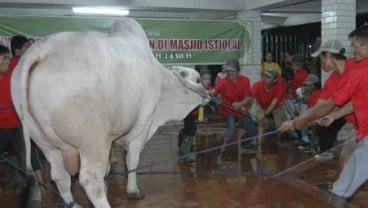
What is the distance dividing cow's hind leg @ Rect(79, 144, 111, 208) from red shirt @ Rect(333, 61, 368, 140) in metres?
1.80

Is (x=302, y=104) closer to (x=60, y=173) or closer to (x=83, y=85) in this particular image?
(x=60, y=173)

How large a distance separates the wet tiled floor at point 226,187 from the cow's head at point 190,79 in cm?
93

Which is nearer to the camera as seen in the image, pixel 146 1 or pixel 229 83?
pixel 229 83

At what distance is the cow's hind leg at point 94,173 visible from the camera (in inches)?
145

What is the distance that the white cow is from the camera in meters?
3.54

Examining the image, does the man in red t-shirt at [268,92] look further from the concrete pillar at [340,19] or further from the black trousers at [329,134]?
the concrete pillar at [340,19]

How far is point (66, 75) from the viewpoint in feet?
11.7

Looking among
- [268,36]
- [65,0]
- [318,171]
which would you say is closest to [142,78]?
[318,171]

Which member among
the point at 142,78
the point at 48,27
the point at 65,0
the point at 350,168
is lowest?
the point at 350,168

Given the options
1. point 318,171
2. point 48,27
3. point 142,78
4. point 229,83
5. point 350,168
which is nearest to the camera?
point 350,168

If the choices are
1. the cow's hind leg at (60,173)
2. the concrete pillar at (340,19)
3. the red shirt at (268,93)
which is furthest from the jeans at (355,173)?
the concrete pillar at (340,19)

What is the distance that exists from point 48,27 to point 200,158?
3.64m

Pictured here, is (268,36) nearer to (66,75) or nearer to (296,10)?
(296,10)

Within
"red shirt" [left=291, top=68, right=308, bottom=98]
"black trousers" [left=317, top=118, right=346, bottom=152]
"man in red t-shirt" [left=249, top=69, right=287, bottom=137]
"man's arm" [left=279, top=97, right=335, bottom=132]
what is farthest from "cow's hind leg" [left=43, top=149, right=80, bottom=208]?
"red shirt" [left=291, top=68, right=308, bottom=98]
